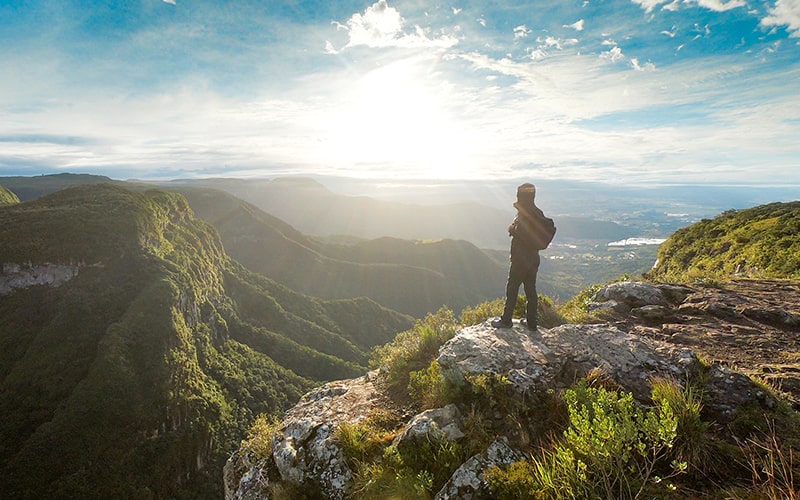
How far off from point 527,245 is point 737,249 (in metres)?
18.5

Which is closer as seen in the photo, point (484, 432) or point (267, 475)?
point (484, 432)

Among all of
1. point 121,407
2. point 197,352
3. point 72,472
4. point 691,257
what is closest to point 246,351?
point 197,352

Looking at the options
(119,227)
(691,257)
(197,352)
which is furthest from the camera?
(119,227)

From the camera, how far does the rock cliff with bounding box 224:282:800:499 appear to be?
4898mm

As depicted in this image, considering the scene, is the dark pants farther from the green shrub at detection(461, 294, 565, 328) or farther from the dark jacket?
the green shrub at detection(461, 294, 565, 328)

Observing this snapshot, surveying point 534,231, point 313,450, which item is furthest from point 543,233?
point 313,450

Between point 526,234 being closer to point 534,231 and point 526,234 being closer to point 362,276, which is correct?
point 534,231

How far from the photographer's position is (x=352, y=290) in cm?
16962

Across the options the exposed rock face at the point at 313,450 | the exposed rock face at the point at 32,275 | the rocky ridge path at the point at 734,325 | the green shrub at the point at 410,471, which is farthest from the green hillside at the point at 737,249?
the exposed rock face at the point at 32,275

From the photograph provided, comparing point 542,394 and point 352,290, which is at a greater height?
point 542,394

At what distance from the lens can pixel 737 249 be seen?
18156 millimetres

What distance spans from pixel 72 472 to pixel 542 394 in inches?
3542

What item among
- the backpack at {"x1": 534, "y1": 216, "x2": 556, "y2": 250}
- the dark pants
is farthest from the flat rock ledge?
the backpack at {"x1": 534, "y1": 216, "x2": 556, "y2": 250}

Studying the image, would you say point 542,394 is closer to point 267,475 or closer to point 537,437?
point 537,437
